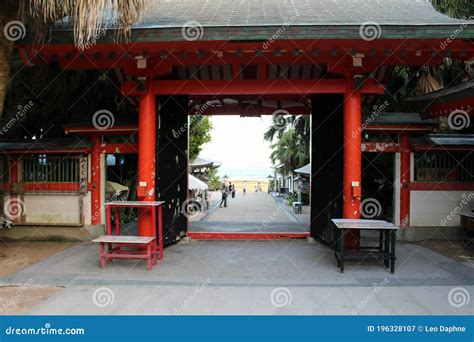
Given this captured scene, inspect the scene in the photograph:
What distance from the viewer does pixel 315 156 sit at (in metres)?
9.84

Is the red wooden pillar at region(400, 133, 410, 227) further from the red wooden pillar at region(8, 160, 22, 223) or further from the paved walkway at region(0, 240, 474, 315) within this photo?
the red wooden pillar at region(8, 160, 22, 223)

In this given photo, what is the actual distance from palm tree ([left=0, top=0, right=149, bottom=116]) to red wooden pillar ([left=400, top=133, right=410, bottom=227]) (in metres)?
6.43

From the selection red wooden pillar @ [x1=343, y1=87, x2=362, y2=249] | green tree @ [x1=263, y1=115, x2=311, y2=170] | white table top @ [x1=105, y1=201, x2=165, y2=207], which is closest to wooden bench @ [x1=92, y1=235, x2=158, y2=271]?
white table top @ [x1=105, y1=201, x2=165, y2=207]

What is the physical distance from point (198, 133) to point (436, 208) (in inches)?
656

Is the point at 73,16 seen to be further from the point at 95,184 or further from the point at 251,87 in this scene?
the point at 95,184

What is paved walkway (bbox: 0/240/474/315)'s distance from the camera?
487 cm

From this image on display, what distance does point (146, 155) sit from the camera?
26.0 ft

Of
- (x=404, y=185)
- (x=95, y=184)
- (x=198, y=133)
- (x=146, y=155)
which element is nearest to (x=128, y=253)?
(x=146, y=155)

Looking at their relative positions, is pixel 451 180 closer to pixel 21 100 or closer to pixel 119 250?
pixel 119 250

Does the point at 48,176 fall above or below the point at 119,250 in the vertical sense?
above

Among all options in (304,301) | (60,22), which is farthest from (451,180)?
(60,22)

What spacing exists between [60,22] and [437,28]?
6.30 metres

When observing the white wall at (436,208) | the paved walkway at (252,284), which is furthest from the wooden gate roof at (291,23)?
the white wall at (436,208)

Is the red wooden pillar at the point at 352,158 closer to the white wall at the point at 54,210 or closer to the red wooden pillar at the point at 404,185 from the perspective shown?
the red wooden pillar at the point at 404,185
